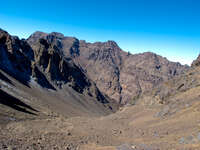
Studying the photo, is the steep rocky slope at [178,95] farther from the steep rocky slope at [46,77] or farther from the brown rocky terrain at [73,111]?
the steep rocky slope at [46,77]

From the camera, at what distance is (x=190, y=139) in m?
21.6

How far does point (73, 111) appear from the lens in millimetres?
85750

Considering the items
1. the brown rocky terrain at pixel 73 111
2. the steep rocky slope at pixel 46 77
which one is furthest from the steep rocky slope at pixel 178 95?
the steep rocky slope at pixel 46 77

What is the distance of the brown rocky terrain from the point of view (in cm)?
2409

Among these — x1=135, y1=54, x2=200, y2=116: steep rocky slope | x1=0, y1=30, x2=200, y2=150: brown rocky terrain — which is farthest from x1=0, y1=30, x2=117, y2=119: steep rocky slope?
x1=135, y1=54, x2=200, y2=116: steep rocky slope

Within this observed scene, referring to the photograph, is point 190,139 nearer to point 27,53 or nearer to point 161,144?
point 161,144

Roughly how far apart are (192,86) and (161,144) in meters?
36.0

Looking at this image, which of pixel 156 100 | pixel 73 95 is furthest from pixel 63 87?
pixel 156 100

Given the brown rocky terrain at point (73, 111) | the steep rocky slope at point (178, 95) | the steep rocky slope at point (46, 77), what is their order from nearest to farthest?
the brown rocky terrain at point (73, 111)
the steep rocky slope at point (178, 95)
the steep rocky slope at point (46, 77)

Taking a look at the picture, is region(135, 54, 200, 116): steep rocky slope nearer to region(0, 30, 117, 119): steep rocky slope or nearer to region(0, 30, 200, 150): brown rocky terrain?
region(0, 30, 200, 150): brown rocky terrain

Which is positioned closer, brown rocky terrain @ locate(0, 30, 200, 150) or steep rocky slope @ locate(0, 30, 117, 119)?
brown rocky terrain @ locate(0, 30, 200, 150)

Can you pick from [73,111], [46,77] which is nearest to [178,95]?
[73,111]

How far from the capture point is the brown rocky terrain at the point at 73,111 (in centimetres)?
2409

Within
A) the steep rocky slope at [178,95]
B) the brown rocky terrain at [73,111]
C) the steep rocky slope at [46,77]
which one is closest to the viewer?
the brown rocky terrain at [73,111]
